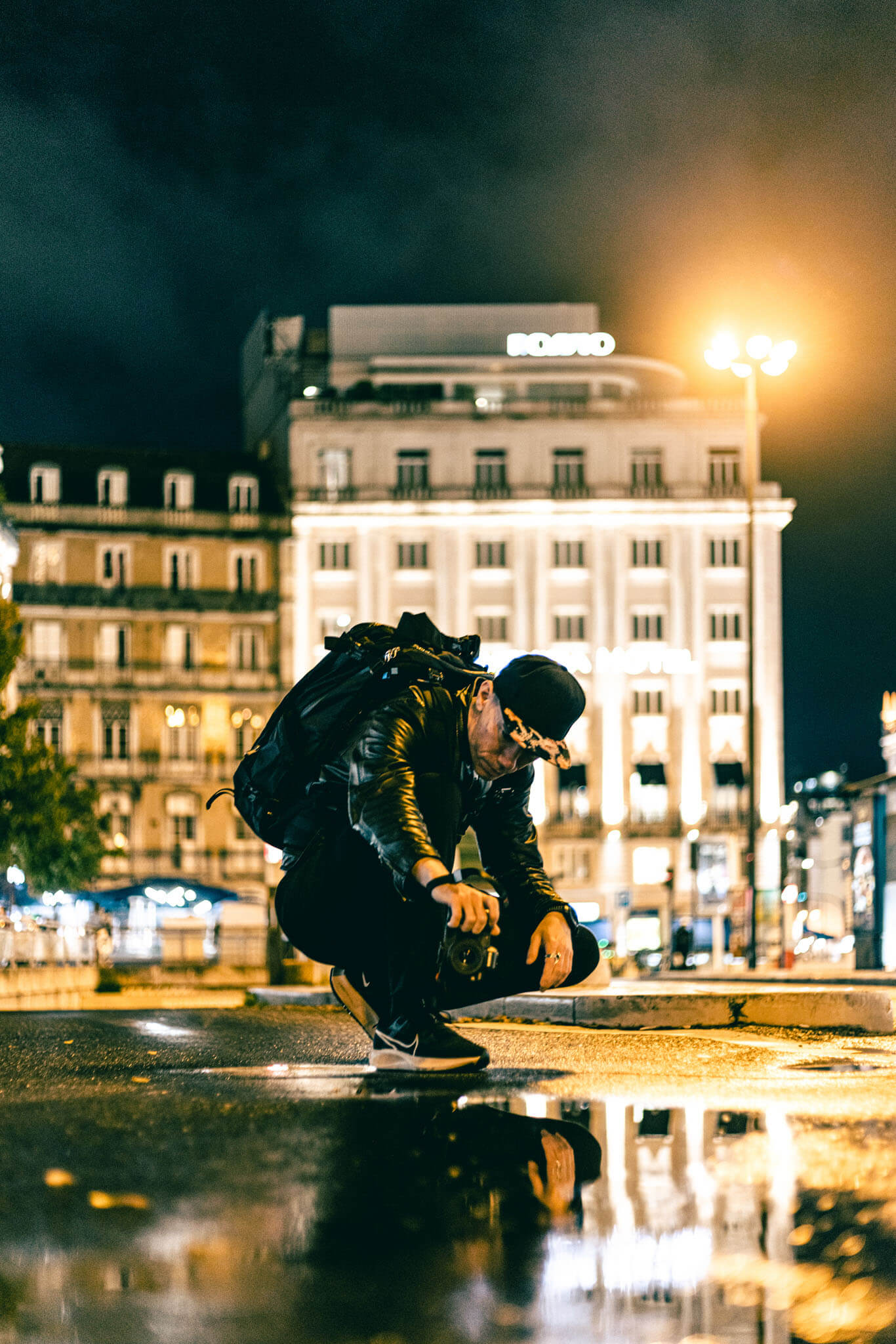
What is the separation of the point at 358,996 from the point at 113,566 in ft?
209

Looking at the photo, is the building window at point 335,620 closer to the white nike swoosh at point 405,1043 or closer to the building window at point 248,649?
the building window at point 248,649

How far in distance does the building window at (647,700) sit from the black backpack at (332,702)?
63.4 meters

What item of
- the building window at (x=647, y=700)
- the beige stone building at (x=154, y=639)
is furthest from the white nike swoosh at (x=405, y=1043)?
the building window at (x=647, y=700)

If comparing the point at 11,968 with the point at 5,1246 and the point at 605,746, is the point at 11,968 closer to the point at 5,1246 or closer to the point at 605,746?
the point at 5,1246

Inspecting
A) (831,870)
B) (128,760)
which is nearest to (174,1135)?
(128,760)

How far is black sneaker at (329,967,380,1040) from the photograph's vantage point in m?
4.34

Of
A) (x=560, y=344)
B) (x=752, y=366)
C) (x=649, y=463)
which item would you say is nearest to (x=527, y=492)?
(x=649, y=463)

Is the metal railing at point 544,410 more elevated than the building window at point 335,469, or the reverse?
the metal railing at point 544,410

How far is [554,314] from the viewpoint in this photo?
7394 centimetres

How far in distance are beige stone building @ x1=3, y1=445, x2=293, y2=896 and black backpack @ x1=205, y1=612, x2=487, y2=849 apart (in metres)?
59.7

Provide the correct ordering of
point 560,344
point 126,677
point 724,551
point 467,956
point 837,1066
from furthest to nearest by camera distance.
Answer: point 560,344 < point 724,551 < point 126,677 < point 837,1066 < point 467,956

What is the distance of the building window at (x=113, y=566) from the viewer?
66562 mm

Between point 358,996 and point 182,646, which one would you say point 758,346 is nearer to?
point 358,996

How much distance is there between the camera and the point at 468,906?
3.56 metres
